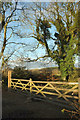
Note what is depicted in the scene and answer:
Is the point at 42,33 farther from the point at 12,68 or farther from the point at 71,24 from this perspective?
the point at 12,68

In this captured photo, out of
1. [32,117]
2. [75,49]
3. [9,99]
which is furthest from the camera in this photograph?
[75,49]

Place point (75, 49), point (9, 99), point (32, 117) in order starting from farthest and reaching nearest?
point (75, 49), point (9, 99), point (32, 117)

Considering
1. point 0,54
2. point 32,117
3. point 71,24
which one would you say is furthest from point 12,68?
point 71,24

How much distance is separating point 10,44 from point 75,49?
107 inches

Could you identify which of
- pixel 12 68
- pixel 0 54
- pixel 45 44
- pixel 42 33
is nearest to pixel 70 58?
pixel 45 44

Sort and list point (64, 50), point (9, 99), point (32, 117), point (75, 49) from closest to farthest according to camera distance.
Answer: point (32, 117), point (9, 99), point (75, 49), point (64, 50)

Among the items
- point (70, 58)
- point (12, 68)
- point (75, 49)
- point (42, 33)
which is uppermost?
point (42, 33)

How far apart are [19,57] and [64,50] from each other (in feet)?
6.12

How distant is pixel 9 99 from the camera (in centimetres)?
352

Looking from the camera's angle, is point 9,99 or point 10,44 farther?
point 10,44

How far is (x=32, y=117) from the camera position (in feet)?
7.79

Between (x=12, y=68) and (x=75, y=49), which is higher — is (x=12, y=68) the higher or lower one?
the lower one

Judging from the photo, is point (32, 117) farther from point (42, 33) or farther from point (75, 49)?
point (42, 33)

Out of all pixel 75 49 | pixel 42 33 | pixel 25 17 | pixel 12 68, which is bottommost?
pixel 12 68
